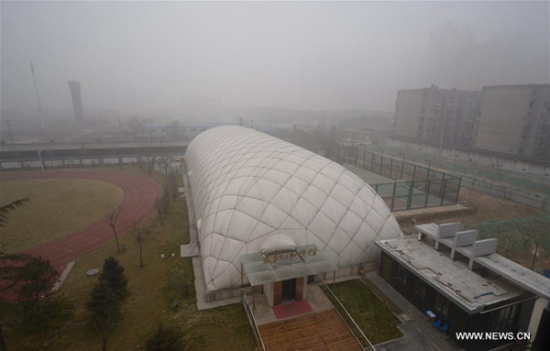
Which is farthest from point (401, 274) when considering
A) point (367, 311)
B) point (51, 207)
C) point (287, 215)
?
point (51, 207)

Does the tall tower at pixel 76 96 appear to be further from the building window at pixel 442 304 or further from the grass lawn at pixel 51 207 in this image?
the building window at pixel 442 304

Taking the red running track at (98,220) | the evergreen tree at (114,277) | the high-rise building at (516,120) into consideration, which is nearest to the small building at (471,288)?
the evergreen tree at (114,277)

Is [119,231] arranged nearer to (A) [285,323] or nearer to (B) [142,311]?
(B) [142,311]

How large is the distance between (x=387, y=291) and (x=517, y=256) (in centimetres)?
1386

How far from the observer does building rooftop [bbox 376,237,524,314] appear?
13.3 metres

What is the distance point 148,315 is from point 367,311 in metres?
12.4

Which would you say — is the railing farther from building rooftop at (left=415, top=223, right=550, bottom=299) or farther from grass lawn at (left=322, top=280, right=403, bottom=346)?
building rooftop at (left=415, top=223, right=550, bottom=299)

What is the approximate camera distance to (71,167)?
56.7 metres

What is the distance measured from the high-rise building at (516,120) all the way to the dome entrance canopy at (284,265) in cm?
6216

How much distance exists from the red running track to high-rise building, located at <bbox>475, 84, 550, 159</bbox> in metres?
69.0

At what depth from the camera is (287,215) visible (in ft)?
61.9

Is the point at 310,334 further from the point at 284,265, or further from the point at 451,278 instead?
the point at 451,278

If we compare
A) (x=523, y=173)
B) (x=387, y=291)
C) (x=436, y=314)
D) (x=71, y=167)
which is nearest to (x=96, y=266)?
(x=387, y=291)

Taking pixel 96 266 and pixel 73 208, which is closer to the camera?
pixel 96 266
